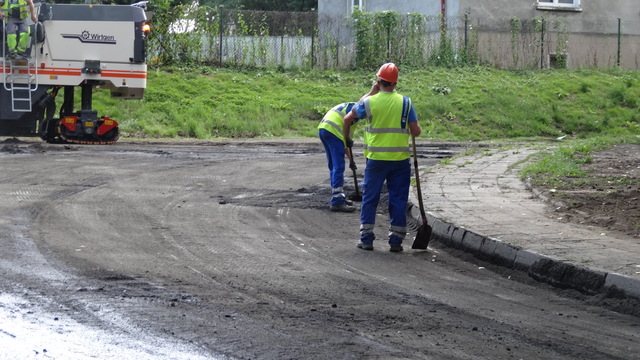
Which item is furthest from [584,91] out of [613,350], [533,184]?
[613,350]

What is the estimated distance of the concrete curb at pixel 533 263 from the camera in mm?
7637

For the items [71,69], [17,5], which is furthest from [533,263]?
[71,69]

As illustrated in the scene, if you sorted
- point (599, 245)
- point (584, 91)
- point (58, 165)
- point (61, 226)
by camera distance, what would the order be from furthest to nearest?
1. point (584, 91)
2. point (58, 165)
3. point (61, 226)
4. point (599, 245)

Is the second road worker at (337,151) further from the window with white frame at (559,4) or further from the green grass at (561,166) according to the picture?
the window with white frame at (559,4)

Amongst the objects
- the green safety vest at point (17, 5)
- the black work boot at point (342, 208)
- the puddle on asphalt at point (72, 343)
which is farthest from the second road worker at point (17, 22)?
the puddle on asphalt at point (72, 343)

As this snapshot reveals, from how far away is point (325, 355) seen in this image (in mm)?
5535

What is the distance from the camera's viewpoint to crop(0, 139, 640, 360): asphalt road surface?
5.77 metres

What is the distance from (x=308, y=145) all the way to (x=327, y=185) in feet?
23.8

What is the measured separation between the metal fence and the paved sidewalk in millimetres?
15552

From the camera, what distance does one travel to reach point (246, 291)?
7.20m

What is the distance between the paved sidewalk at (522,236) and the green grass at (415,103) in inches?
410

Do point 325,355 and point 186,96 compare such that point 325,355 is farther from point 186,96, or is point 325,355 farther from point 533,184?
point 186,96

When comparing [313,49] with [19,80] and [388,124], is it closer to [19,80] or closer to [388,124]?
[19,80]

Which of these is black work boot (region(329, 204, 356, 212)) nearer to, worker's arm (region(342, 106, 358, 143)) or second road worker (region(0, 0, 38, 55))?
worker's arm (region(342, 106, 358, 143))
